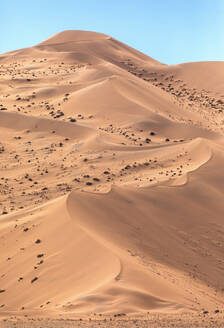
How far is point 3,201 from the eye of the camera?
2630 cm

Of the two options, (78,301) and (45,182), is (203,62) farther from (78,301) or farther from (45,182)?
(78,301)

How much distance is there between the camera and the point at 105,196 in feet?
74.9

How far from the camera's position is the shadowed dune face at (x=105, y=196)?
16219 mm

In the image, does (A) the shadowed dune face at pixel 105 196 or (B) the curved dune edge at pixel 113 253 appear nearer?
(B) the curved dune edge at pixel 113 253

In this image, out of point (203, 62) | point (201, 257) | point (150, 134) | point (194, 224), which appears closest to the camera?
point (201, 257)

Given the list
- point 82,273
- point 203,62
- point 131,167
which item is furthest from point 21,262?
point 203,62

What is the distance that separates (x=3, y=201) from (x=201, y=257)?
32.7 ft

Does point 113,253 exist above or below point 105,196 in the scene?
above

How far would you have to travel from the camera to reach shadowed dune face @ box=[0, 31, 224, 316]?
16.2 metres

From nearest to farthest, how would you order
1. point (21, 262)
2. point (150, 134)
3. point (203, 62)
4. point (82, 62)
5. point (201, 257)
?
point (21, 262) → point (201, 257) → point (150, 134) → point (82, 62) → point (203, 62)

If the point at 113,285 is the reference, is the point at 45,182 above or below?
below

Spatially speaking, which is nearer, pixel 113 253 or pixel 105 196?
pixel 113 253

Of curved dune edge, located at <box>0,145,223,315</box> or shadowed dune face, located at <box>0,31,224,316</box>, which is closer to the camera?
curved dune edge, located at <box>0,145,223,315</box>

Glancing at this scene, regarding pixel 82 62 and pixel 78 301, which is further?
pixel 82 62
